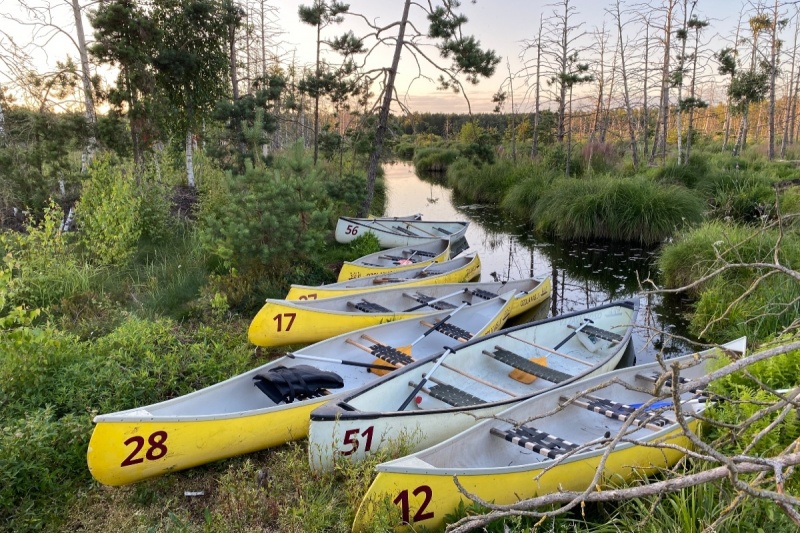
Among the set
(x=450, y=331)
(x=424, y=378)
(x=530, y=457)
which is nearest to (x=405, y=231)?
(x=450, y=331)

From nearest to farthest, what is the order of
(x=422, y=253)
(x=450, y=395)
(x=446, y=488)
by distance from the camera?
(x=446, y=488), (x=450, y=395), (x=422, y=253)

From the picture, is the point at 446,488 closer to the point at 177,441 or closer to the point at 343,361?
the point at 177,441

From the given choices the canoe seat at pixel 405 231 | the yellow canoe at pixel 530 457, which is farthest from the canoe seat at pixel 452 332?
the canoe seat at pixel 405 231

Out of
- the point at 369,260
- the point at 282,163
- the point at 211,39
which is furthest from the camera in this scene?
the point at 211,39

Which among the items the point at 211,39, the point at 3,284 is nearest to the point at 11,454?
the point at 3,284

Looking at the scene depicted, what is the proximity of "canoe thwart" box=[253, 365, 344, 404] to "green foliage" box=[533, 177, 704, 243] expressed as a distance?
33.8ft

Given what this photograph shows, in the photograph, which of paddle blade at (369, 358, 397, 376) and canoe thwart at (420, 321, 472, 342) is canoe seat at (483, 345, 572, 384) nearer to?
canoe thwart at (420, 321, 472, 342)

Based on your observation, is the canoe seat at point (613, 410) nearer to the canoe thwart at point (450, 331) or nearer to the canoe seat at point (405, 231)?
the canoe thwart at point (450, 331)

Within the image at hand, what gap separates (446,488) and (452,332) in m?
3.50

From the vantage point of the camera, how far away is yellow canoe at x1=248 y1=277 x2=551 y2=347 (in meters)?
6.48

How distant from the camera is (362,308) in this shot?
769cm

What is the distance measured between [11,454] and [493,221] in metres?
15.3

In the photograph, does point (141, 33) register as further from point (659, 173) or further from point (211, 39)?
point (659, 173)

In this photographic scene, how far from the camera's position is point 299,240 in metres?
8.55
